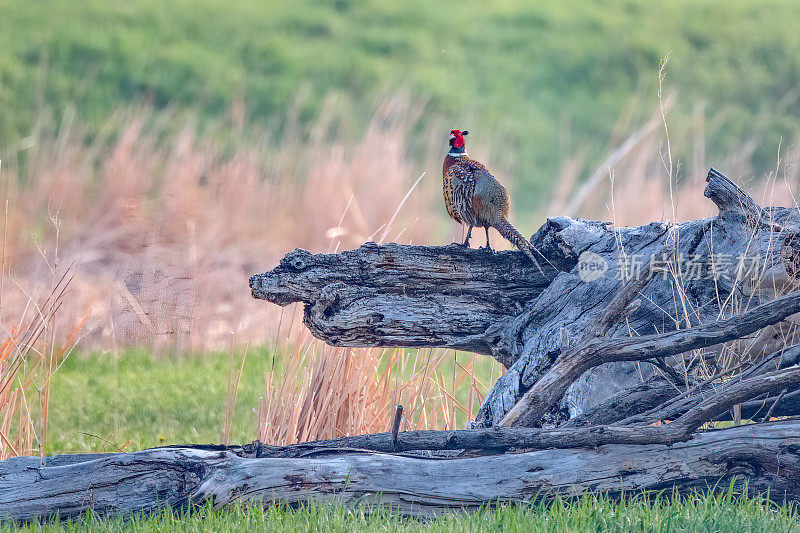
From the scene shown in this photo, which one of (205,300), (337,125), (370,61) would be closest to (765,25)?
(370,61)

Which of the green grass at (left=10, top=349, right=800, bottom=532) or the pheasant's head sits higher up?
the pheasant's head

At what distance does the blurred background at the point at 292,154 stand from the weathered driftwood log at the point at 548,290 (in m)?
0.38

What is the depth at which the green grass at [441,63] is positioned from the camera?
52.2 ft

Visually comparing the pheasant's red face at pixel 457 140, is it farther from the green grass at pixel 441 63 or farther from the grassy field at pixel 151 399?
the green grass at pixel 441 63

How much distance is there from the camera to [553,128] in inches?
728

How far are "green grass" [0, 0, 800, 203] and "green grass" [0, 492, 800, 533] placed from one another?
35.3 ft

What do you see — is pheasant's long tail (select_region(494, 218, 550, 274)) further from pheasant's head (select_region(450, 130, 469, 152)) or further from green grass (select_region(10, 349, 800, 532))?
green grass (select_region(10, 349, 800, 532))

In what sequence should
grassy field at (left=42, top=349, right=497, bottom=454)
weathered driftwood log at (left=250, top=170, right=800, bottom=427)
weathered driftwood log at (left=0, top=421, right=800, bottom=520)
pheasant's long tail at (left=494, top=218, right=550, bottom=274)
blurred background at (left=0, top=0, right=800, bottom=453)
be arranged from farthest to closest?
grassy field at (left=42, top=349, right=497, bottom=454), blurred background at (left=0, top=0, right=800, bottom=453), pheasant's long tail at (left=494, top=218, right=550, bottom=274), weathered driftwood log at (left=250, top=170, right=800, bottom=427), weathered driftwood log at (left=0, top=421, right=800, bottom=520)

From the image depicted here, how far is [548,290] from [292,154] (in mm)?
7570

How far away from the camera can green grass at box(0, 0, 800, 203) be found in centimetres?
1591

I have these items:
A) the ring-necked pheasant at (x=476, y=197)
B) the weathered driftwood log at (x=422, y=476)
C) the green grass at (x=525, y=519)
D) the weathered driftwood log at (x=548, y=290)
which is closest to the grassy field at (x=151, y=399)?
the weathered driftwood log at (x=548, y=290)

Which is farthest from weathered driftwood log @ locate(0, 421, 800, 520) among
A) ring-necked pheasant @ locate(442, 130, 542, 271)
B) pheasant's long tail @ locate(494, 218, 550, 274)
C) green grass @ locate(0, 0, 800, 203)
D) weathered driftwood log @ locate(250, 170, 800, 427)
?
green grass @ locate(0, 0, 800, 203)

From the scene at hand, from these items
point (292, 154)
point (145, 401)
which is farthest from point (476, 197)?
point (292, 154)

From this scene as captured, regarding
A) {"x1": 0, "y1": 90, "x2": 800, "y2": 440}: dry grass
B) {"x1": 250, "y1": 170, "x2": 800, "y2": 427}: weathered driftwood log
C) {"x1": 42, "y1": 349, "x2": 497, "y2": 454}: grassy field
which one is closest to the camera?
{"x1": 250, "y1": 170, "x2": 800, "y2": 427}: weathered driftwood log
